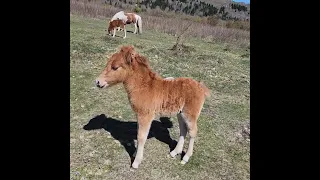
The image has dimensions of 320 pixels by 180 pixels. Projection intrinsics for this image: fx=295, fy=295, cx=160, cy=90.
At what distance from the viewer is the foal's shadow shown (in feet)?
19.2

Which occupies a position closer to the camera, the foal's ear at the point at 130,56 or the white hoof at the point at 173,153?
the foal's ear at the point at 130,56

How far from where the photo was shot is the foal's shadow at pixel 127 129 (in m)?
5.85

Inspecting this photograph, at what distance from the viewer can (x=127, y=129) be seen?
6281 mm

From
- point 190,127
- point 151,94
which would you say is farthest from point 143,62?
point 190,127

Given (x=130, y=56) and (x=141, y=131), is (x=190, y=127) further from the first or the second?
(x=130, y=56)

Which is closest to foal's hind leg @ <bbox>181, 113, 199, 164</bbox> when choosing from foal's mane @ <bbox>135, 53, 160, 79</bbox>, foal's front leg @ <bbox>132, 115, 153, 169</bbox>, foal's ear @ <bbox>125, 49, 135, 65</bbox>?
foal's front leg @ <bbox>132, 115, 153, 169</bbox>

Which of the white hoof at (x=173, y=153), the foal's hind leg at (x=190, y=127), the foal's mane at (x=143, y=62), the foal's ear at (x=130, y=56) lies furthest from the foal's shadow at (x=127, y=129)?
the foal's ear at (x=130, y=56)

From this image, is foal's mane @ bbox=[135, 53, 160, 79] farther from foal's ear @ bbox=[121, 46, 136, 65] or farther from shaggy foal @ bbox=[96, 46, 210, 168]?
foal's ear @ bbox=[121, 46, 136, 65]

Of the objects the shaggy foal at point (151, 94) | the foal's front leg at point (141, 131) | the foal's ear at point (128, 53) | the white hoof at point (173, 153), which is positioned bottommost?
the white hoof at point (173, 153)

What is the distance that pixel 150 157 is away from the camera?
17.8 ft

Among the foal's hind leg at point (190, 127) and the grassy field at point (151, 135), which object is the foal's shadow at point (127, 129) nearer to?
the grassy field at point (151, 135)
